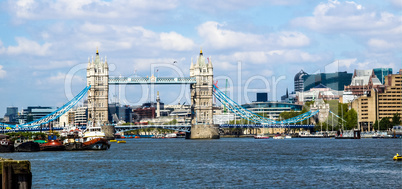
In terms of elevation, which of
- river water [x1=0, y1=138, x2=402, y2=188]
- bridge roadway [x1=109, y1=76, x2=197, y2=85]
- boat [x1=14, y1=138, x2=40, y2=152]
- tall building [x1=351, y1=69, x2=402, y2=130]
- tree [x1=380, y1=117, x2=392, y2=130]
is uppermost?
bridge roadway [x1=109, y1=76, x2=197, y2=85]

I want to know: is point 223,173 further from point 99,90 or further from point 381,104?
point 381,104

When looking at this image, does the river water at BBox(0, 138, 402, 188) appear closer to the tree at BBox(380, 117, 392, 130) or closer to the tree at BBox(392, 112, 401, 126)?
the tree at BBox(380, 117, 392, 130)

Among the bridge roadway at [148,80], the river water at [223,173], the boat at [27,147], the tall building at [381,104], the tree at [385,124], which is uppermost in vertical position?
the bridge roadway at [148,80]

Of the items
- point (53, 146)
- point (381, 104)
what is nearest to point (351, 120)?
point (381, 104)

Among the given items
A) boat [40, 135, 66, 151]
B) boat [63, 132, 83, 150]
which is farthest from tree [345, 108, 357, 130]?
boat [40, 135, 66, 151]

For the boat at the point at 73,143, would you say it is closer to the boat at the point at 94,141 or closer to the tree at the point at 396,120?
the boat at the point at 94,141

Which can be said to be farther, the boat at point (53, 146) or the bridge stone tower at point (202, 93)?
the bridge stone tower at point (202, 93)

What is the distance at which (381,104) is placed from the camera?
17450cm

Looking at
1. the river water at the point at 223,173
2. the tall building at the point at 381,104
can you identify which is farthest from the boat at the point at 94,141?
the tall building at the point at 381,104

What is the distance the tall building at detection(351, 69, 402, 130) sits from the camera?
173500mm

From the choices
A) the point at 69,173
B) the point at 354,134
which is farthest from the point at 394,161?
the point at 354,134

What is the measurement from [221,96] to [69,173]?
11899 centimetres

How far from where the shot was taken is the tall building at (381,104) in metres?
174

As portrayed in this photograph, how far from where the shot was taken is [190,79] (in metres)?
160
